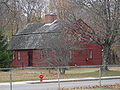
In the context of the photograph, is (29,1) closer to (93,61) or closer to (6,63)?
(93,61)

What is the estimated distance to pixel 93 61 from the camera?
55125mm

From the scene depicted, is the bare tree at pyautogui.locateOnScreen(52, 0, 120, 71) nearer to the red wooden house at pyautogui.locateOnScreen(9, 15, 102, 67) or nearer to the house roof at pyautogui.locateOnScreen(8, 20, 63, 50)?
the house roof at pyautogui.locateOnScreen(8, 20, 63, 50)

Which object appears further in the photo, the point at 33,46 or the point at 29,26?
the point at 29,26

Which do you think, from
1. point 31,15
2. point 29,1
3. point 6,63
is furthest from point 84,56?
point 31,15

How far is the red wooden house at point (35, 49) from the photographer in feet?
171

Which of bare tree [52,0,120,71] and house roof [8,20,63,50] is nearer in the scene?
bare tree [52,0,120,71]

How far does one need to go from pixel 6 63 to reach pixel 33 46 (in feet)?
31.4

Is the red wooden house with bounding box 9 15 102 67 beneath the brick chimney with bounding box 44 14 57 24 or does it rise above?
beneath

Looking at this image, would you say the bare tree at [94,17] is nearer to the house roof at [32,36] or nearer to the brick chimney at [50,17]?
the house roof at [32,36]

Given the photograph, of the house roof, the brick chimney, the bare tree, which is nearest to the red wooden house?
the house roof

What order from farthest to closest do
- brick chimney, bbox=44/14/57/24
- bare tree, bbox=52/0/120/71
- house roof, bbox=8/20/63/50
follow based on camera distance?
brick chimney, bbox=44/14/57/24, house roof, bbox=8/20/63/50, bare tree, bbox=52/0/120/71

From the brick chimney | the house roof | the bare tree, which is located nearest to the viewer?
the bare tree

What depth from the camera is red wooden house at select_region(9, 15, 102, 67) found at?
52125 millimetres

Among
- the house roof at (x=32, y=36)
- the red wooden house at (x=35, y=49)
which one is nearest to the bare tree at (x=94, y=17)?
the house roof at (x=32, y=36)
